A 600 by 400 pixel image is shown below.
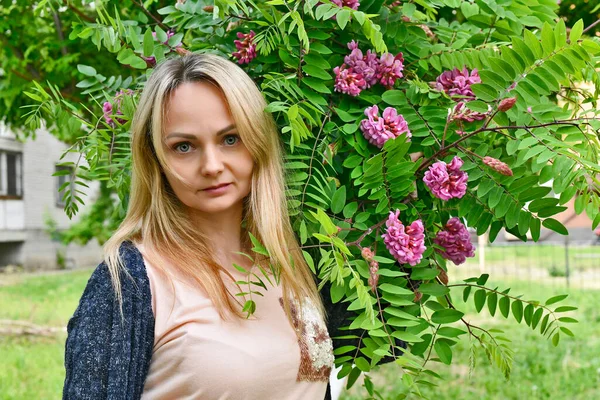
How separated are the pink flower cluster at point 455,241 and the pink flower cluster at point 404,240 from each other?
150mm

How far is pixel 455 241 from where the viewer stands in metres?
1.79

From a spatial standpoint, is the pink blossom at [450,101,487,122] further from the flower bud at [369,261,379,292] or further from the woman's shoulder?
the woman's shoulder

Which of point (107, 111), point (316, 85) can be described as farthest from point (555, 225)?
point (107, 111)

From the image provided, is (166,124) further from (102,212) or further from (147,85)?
(102,212)

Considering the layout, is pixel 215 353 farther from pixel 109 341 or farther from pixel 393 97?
pixel 393 97

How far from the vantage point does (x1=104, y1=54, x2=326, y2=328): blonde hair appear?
1732 millimetres

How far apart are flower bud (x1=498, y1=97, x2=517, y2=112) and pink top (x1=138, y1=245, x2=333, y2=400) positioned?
781 millimetres

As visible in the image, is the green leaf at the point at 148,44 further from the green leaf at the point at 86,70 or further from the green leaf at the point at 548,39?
the green leaf at the point at 548,39

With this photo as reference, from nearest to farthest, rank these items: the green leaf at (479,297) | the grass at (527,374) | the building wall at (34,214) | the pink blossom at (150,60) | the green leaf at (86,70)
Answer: the green leaf at (479,297)
the pink blossom at (150,60)
the green leaf at (86,70)
the grass at (527,374)
the building wall at (34,214)

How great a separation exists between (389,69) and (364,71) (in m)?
0.07

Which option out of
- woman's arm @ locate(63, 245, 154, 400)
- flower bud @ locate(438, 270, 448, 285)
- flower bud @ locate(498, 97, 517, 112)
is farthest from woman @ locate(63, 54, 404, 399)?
flower bud @ locate(498, 97, 517, 112)

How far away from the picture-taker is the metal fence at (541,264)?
1276cm

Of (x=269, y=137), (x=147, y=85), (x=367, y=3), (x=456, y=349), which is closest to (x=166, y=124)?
(x=147, y=85)

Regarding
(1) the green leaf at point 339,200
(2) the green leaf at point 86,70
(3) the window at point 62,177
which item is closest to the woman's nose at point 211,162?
(1) the green leaf at point 339,200
